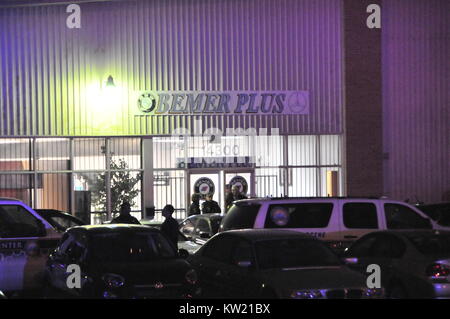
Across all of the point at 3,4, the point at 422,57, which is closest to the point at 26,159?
the point at 3,4

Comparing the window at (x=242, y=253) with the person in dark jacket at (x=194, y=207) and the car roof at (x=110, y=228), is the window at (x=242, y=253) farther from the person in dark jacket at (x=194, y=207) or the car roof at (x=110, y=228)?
the person in dark jacket at (x=194, y=207)

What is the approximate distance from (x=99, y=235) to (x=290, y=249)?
9.85 feet

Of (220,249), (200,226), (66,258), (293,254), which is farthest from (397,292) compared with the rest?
(200,226)

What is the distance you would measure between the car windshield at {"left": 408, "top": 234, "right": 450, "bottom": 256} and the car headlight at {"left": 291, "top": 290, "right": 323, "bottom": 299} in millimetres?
2469

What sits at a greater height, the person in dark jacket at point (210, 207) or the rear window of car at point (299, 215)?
the rear window of car at point (299, 215)

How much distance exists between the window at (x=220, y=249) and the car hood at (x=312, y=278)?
1.18m

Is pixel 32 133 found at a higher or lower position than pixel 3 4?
lower

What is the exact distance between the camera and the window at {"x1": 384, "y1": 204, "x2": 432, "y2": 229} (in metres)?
16.1

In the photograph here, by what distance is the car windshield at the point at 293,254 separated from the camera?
11844 millimetres

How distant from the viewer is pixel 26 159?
78.4 ft

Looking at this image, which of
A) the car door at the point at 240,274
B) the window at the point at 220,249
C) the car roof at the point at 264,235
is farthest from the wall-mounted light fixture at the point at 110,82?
the car door at the point at 240,274

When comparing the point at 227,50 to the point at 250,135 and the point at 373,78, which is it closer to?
the point at 250,135

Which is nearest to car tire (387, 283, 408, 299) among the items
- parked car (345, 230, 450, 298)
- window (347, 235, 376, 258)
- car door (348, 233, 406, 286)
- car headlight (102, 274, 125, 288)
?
parked car (345, 230, 450, 298)
